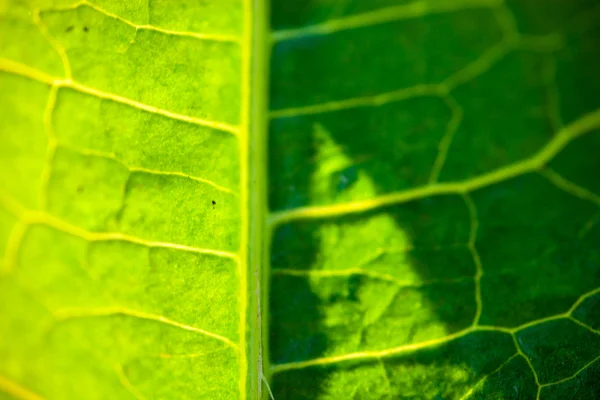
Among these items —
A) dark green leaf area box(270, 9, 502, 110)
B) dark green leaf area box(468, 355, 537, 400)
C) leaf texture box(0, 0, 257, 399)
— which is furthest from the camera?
dark green leaf area box(270, 9, 502, 110)

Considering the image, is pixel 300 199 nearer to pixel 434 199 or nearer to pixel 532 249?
pixel 434 199

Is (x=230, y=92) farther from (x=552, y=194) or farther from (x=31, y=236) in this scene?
(x=552, y=194)

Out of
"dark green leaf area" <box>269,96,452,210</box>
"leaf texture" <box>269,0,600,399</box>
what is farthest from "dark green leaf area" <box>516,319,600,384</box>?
"dark green leaf area" <box>269,96,452,210</box>

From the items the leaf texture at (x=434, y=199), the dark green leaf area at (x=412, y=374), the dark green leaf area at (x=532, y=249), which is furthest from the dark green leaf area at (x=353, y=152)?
the dark green leaf area at (x=412, y=374)

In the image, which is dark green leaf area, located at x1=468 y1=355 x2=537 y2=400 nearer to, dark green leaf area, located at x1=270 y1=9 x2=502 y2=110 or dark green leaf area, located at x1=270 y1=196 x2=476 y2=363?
dark green leaf area, located at x1=270 y1=196 x2=476 y2=363

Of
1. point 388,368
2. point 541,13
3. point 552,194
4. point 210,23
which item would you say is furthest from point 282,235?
point 541,13

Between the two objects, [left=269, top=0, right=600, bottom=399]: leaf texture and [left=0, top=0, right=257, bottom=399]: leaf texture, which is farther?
[left=269, top=0, right=600, bottom=399]: leaf texture

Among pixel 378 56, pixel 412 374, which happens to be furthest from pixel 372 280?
pixel 378 56

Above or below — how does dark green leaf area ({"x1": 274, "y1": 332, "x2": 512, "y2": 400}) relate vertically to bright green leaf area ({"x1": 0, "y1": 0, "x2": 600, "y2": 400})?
below

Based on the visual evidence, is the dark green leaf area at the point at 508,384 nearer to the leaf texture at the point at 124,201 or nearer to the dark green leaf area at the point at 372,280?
the dark green leaf area at the point at 372,280
